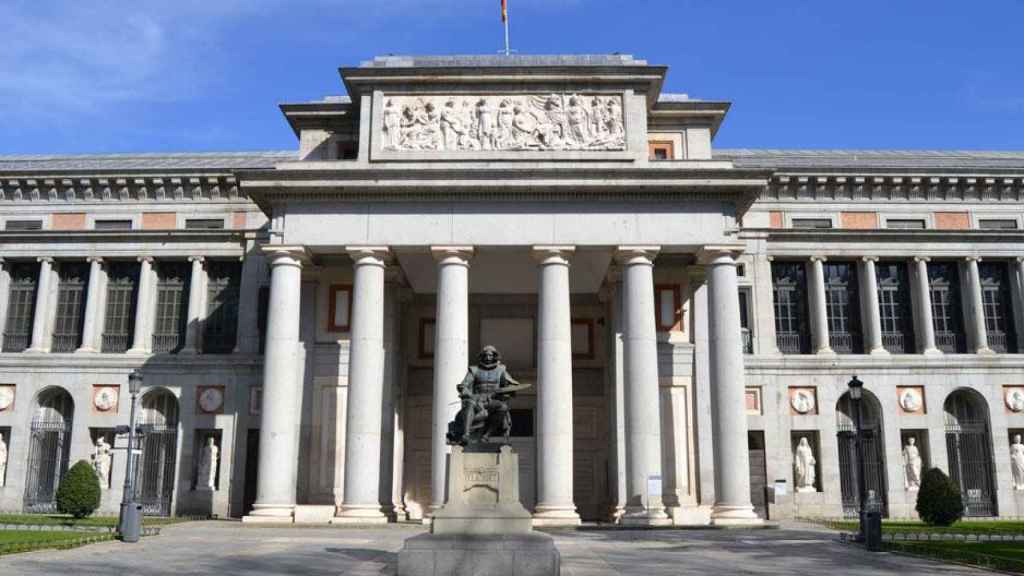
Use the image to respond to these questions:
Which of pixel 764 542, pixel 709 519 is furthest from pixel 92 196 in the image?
pixel 764 542

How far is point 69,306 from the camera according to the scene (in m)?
44.8

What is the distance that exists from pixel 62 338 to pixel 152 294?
4.96 meters

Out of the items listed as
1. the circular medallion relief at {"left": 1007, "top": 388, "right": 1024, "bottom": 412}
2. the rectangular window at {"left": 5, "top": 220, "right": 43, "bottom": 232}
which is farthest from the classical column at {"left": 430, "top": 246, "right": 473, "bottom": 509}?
the circular medallion relief at {"left": 1007, "top": 388, "right": 1024, "bottom": 412}

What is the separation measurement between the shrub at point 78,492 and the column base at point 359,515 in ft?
29.5

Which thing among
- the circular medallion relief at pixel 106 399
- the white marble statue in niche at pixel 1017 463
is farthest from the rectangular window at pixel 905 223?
the circular medallion relief at pixel 106 399

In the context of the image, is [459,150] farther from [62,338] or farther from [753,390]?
[62,338]

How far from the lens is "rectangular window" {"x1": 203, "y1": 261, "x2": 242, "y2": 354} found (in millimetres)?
43656

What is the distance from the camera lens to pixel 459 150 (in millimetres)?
34812

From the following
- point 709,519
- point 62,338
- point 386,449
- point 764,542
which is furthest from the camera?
point 62,338

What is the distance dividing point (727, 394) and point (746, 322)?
1149cm

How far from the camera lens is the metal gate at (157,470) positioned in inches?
1623

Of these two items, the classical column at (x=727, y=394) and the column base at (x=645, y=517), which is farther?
the classical column at (x=727, y=394)

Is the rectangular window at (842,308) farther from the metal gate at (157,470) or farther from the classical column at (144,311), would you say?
the classical column at (144,311)

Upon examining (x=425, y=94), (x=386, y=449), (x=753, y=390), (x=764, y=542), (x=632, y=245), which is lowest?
(x=764, y=542)
